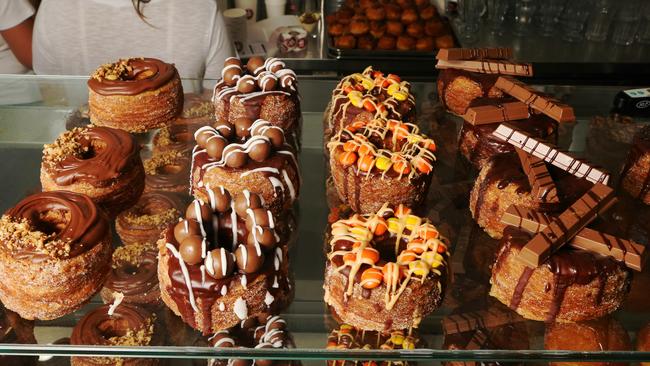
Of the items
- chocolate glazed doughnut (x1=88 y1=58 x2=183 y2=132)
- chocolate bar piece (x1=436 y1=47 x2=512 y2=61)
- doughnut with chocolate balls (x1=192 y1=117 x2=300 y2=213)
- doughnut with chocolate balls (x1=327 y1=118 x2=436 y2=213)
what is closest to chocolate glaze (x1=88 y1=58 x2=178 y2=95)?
chocolate glazed doughnut (x1=88 y1=58 x2=183 y2=132)

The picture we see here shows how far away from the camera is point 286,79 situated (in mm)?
2990

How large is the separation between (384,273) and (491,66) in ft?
4.92

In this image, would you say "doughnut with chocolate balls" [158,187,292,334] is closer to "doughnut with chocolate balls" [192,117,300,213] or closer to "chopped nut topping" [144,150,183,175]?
Result: "doughnut with chocolate balls" [192,117,300,213]

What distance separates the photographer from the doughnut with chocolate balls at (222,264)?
197cm

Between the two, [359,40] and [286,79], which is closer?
[286,79]

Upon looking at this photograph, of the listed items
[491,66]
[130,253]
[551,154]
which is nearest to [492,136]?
[551,154]

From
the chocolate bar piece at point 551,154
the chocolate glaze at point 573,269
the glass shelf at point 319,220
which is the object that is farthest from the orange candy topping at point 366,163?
the chocolate glaze at point 573,269

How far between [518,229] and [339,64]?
2218 mm

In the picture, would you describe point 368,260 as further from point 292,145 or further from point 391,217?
point 292,145

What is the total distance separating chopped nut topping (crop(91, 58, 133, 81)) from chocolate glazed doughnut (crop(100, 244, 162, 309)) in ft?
2.99

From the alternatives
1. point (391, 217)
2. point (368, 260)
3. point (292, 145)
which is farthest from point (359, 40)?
point (368, 260)

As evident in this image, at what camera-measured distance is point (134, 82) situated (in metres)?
2.87

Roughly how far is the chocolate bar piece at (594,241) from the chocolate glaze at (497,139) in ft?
2.14

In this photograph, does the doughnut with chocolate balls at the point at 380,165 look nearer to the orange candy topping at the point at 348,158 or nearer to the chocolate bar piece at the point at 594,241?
the orange candy topping at the point at 348,158
